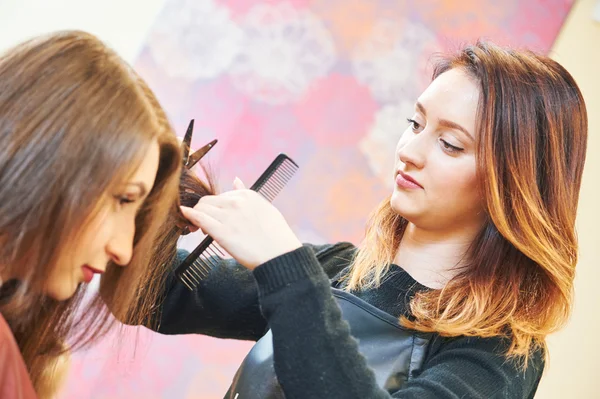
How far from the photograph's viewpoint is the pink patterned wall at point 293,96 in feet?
5.53

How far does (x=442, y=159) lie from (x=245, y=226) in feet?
1.15

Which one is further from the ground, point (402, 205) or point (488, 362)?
point (402, 205)

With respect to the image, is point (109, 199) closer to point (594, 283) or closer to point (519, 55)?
point (519, 55)

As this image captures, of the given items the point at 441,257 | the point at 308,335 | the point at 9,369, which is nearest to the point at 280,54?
the point at 441,257

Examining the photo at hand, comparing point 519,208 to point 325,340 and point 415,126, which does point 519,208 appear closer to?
point 415,126

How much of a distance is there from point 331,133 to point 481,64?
73 cm

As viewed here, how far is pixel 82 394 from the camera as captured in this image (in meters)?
1.65

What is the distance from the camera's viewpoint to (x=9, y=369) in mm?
778

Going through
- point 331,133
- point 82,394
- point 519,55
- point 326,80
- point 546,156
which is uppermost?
point 519,55

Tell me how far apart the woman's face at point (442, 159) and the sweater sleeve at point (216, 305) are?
0.21m

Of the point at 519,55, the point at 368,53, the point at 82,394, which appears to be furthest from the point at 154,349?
the point at 519,55

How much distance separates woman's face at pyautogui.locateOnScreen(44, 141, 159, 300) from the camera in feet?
2.68

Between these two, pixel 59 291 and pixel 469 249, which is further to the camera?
pixel 469 249

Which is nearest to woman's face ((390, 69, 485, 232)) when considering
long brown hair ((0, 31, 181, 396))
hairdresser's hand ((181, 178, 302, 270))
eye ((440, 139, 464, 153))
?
eye ((440, 139, 464, 153))
